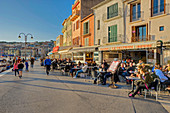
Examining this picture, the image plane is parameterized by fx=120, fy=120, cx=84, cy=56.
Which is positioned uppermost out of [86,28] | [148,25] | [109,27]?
[86,28]

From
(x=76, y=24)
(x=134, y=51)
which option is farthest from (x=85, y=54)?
(x=134, y=51)

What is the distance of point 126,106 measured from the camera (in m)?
4.27

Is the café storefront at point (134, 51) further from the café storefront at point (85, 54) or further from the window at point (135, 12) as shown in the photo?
the window at point (135, 12)

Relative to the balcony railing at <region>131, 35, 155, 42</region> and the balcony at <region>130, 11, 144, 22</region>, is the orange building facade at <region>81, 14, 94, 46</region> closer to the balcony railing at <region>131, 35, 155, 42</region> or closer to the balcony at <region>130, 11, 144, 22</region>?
the balcony at <region>130, 11, 144, 22</region>

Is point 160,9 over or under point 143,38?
over

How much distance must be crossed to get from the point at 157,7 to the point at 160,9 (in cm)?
40

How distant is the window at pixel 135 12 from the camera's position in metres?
14.4

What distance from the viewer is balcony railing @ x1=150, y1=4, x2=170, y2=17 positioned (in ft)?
38.9

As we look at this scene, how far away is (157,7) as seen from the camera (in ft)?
41.5

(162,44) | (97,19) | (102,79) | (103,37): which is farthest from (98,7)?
(102,79)

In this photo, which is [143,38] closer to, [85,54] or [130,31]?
[130,31]

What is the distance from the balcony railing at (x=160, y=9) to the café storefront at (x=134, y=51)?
3797 millimetres

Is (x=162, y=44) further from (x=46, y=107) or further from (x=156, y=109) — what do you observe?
(x=46, y=107)

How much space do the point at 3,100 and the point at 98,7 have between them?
19033 millimetres
